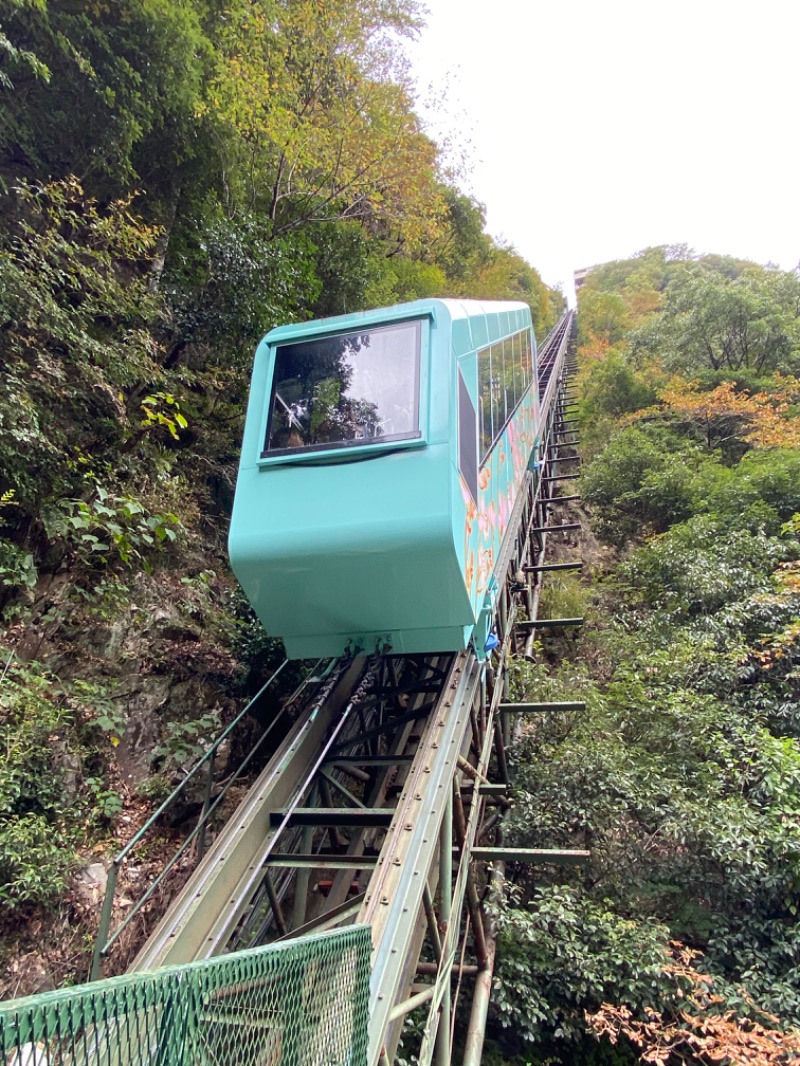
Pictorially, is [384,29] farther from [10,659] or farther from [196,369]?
[10,659]

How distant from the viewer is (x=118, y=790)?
4.34 metres

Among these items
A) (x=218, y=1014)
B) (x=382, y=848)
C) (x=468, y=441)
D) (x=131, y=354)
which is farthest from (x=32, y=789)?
(x=131, y=354)

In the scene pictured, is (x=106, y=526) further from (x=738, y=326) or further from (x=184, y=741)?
(x=738, y=326)

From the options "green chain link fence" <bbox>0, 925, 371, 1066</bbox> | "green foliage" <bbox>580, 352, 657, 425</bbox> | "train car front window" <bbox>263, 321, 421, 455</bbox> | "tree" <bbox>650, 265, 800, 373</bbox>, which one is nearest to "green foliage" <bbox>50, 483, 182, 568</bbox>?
"train car front window" <bbox>263, 321, 421, 455</bbox>

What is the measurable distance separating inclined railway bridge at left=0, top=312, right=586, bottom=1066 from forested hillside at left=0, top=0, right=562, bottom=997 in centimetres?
82

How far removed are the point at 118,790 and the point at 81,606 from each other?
4.60 ft

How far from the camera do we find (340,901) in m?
4.20

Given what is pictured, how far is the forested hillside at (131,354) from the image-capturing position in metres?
4.05

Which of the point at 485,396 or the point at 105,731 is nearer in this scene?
the point at 105,731

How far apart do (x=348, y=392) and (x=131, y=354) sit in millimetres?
2582

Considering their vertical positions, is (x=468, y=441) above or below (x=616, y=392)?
below

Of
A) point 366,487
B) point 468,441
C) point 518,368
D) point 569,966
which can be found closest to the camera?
point 366,487

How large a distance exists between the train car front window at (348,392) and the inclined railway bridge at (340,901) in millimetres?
1521

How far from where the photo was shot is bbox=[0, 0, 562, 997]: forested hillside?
4055 mm
